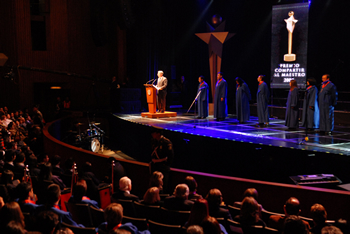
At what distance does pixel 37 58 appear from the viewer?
1542 cm

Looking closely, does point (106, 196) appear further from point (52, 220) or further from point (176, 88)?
point (176, 88)

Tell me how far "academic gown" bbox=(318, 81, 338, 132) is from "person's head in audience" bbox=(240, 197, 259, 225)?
5.69m

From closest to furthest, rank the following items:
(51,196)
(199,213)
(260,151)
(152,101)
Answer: (199,213)
(51,196)
(260,151)
(152,101)

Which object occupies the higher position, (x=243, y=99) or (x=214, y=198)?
(x=243, y=99)

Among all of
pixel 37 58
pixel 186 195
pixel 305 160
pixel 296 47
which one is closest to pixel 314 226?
pixel 186 195

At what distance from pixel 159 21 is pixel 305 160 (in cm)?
1026

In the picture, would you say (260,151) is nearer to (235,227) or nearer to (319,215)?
(319,215)

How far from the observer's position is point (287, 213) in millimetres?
3086

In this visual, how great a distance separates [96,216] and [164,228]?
2.65 feet

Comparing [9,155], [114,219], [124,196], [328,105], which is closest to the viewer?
[114,219]

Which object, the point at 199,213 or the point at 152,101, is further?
the point at 152,101

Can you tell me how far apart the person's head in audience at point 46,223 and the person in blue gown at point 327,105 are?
6.92 metres

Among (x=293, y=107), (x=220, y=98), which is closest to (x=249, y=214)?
(x=293, y=107)

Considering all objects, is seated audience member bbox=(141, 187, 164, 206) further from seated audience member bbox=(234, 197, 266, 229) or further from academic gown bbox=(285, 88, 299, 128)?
academic gown bbox=(285, 88, 299, 128)
